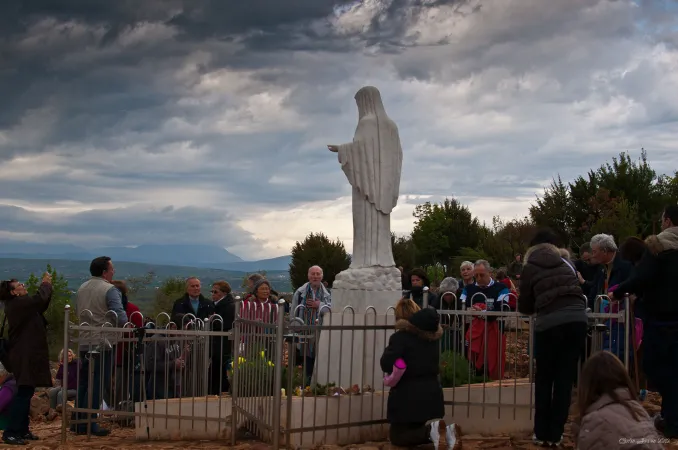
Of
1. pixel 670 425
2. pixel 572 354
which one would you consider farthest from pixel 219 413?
pixel 670 425

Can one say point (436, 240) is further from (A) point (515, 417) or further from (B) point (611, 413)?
(B) point (611, 413)

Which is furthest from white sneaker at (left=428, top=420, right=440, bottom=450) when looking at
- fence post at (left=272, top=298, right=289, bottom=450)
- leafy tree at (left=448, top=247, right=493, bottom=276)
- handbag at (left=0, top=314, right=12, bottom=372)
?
leafy tree at (left=448, top=247, right=493, bottom=276)

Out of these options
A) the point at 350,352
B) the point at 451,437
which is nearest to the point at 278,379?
the point at 451,437

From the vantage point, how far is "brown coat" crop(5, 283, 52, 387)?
30.2 ft

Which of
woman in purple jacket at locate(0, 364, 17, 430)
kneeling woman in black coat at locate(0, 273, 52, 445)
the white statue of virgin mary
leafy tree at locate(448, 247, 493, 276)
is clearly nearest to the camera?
kneeling woman in black coat at locate(0, 273, 52, 445)

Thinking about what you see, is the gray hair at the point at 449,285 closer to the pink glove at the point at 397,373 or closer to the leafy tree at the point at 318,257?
the pink glove at the point at 397,373

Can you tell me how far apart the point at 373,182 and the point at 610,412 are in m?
5.61

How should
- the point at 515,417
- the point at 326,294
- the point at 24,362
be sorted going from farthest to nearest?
1. the point at 326,294
2. the point at 24,362
3. the point at 515,417

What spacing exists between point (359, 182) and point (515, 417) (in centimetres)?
341

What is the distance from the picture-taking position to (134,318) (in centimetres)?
1026

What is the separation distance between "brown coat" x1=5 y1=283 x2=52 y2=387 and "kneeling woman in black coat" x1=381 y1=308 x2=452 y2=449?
13.4ft

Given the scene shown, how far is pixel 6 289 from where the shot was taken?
9.41 m

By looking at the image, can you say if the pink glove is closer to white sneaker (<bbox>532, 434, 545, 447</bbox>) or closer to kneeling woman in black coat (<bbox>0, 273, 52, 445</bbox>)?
white sneaker (<bbox>532, 434, 545, 447</bbox>)

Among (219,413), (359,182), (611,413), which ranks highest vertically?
(359,182)
